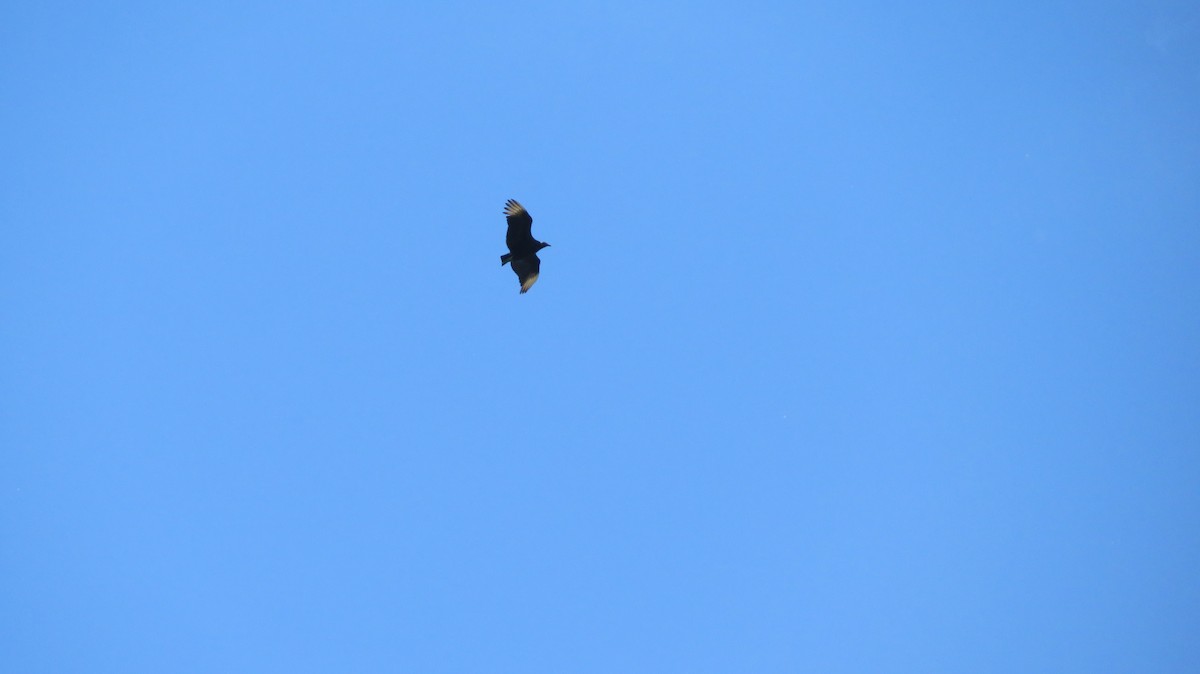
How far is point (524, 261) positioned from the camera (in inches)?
725

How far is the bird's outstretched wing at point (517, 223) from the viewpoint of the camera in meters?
17.5

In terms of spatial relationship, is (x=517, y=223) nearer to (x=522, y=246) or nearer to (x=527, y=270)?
(x=522, y=246)

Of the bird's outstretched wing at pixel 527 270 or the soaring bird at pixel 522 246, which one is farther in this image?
the bird's outstretched wing at pixel 527 270

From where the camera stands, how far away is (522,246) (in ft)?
59.1

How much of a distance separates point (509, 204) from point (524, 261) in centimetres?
157

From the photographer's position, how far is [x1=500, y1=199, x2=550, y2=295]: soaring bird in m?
17.5

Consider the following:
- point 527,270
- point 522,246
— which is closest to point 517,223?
point 522,246

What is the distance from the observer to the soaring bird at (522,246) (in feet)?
57.4

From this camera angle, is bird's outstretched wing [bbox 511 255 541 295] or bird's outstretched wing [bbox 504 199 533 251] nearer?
bird's outstretched wing [bbox 504 199 533 251]

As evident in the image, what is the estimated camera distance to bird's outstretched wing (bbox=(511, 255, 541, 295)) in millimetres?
18422

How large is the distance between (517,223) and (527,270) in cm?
155

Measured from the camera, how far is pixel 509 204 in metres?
17.6

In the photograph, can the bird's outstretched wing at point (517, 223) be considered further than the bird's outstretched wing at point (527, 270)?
No

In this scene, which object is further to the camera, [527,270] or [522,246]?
[527,270]
